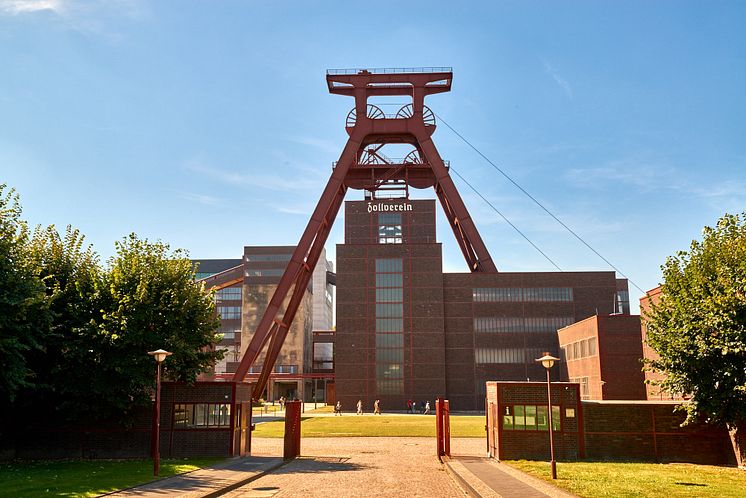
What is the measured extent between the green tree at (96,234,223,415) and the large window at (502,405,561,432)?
1278cm

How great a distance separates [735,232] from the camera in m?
26.0

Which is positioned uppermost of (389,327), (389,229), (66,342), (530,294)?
(389,229)

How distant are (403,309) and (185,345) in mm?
61792

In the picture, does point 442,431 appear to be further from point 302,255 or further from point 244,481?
point 302,255

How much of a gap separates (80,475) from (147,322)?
24.8ft

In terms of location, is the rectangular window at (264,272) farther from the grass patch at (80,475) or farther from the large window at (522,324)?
the grass patch at (80,475)

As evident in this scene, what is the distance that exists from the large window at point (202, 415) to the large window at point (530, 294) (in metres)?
63.9

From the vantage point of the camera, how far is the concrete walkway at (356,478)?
17.9 metres

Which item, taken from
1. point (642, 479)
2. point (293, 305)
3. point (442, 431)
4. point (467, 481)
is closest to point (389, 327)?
point (293, 305)

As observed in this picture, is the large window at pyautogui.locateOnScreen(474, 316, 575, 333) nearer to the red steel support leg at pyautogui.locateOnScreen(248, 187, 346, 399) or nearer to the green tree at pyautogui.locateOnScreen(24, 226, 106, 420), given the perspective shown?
the red steel support leg at pyautogui.locateOnScreen(248, 187, 346, 399)

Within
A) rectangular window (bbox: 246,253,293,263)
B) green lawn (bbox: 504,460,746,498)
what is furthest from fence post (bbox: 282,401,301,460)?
rectangular window (bbox: 246,253,293,263)

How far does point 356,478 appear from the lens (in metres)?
21.4

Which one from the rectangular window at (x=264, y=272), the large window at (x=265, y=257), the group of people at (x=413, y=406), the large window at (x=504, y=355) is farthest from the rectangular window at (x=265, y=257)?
the large window at (x=504, y=355)

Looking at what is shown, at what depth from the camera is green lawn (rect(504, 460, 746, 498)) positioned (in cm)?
1761
